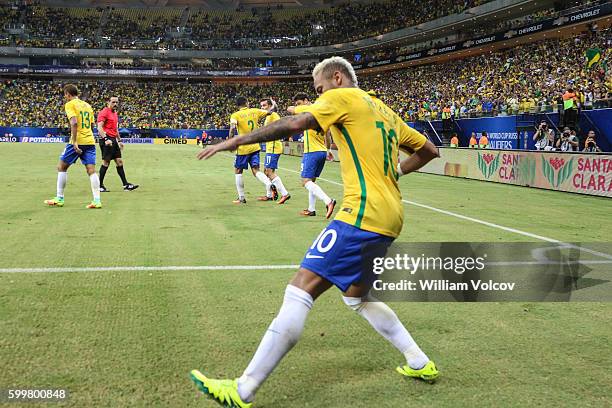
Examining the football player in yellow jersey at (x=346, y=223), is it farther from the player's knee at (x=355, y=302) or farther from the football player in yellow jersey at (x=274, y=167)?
the football player in yellow jersey at (x=274, y=167)

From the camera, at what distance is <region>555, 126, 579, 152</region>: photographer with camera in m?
21.8

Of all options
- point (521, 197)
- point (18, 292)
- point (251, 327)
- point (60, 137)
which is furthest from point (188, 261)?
point (60, 137)

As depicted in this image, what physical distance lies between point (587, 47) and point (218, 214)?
32482 mm

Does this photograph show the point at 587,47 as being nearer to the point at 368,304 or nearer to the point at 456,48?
the point at 456,48

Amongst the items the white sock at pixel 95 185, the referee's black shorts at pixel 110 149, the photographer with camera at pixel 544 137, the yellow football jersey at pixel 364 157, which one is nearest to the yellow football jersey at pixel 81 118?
the white sock at pixel 95 185

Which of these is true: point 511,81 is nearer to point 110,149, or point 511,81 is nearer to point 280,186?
point 280,186

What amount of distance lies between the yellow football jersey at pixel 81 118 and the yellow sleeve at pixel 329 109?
8665 mm

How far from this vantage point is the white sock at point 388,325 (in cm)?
319

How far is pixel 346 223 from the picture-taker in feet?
9.64

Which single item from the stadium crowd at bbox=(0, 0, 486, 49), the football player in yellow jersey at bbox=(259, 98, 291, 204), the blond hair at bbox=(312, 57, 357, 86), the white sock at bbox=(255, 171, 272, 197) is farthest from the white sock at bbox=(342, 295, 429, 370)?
the stadium crowd at bbox=(0, 0, 486, 49)

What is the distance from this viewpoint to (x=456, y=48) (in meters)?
47.9

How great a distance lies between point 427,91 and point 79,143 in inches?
1704

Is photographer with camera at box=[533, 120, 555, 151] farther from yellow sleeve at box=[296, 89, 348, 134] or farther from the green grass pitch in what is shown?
yellow sleeve at box=[296, 89, 348, 134]

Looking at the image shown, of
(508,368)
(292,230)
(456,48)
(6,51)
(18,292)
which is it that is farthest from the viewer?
(6,51)
